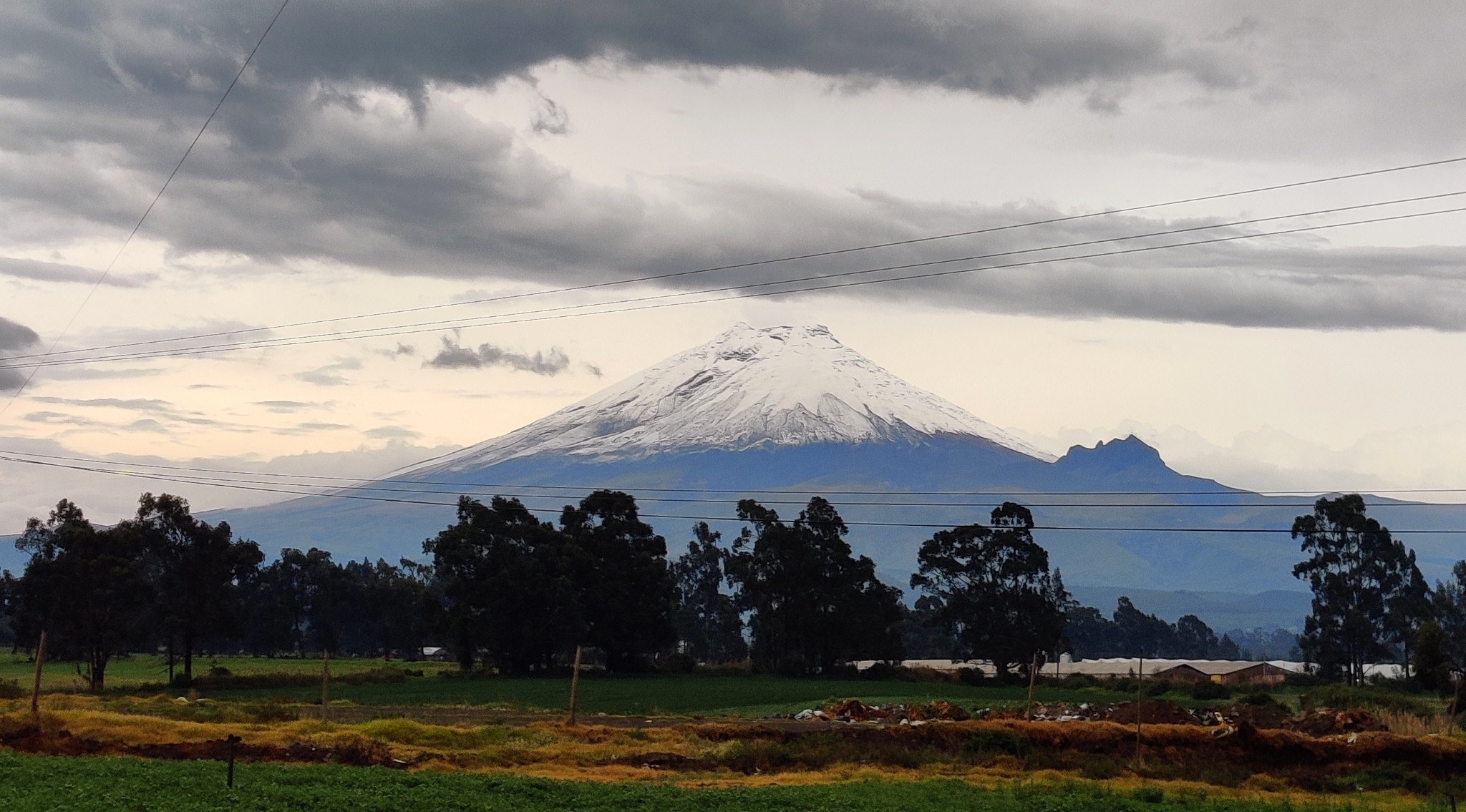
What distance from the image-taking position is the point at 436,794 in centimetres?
2580

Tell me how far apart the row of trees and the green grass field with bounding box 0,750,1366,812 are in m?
52.9

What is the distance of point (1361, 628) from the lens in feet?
356

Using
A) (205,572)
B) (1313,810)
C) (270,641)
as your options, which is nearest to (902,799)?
(1313,810)

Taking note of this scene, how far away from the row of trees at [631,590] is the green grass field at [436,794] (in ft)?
174

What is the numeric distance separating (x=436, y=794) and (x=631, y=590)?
7375 cm

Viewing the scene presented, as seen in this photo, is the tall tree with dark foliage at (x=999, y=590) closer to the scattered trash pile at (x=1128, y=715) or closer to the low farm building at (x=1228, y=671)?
the low farm building at (x=1228, y=671)

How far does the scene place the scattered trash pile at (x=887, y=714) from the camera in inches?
1981

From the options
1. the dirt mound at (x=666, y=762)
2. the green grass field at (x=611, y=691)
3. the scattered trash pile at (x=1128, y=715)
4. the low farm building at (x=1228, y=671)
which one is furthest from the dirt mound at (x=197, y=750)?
the low farm building at (x=1228, y=671)

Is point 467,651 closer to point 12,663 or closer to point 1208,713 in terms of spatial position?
point 12,663

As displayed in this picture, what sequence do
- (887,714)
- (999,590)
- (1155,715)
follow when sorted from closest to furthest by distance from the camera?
(1155,715), (887,714), (999,590)

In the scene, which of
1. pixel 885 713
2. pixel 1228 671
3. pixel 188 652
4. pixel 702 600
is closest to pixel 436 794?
pixel 885 713

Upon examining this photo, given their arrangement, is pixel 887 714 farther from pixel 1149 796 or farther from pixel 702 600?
pixel 702 600

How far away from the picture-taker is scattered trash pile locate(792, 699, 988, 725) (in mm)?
50312

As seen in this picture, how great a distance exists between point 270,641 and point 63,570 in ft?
199
